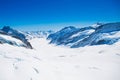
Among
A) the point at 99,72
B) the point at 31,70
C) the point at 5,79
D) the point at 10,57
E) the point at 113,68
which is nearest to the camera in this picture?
the point at 5,79

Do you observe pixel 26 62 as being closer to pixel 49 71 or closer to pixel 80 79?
pixel 49 71

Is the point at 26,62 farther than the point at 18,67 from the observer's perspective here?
Yes

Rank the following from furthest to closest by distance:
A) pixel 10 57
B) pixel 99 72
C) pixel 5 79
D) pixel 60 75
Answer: pixel 99 72
pixel 10 57
pixel 60 75
pixel 5 79

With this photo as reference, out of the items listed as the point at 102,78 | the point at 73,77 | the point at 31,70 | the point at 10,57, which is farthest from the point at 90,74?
the point at 10,57

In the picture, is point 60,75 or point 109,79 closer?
point 60,75

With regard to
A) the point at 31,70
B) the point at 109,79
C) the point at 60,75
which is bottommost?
the point at 109,79

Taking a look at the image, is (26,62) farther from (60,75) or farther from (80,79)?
(80,79)

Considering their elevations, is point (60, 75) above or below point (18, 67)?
below

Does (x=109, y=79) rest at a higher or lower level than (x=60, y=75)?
lower

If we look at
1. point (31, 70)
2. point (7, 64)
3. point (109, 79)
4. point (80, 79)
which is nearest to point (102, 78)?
point (109, 79)
